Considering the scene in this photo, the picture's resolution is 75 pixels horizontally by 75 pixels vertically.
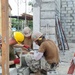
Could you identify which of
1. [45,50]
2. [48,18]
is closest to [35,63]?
[45,50]

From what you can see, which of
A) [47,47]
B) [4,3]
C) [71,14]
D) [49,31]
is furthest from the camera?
[71,14]

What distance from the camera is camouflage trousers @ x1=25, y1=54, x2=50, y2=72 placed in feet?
18.0

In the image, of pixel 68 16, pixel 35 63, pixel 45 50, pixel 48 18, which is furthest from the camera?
pixel 68 16

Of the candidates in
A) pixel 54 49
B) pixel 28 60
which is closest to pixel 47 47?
pixel 54 49

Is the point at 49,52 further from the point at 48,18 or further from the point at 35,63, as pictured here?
the point at 48,18

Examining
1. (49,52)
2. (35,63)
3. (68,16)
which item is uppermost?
(68,16)

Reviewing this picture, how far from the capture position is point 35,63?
Result: 5586 mm

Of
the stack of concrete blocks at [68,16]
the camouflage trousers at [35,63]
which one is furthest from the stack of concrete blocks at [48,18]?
the stack of concrete blocks at [68,16]

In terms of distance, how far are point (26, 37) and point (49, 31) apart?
206 centimetres

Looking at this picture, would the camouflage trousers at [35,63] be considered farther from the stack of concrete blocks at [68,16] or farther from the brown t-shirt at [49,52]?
the stack of concrete blocks at [68,16]

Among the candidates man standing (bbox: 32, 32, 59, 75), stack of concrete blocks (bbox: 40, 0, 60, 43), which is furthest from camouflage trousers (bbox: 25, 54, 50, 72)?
stack of concrete blocks (bbox: 40, 0, 60, 43)

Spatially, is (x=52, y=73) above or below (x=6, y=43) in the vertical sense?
below

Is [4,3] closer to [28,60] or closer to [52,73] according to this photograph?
[28,60]

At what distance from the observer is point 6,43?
3613mm
